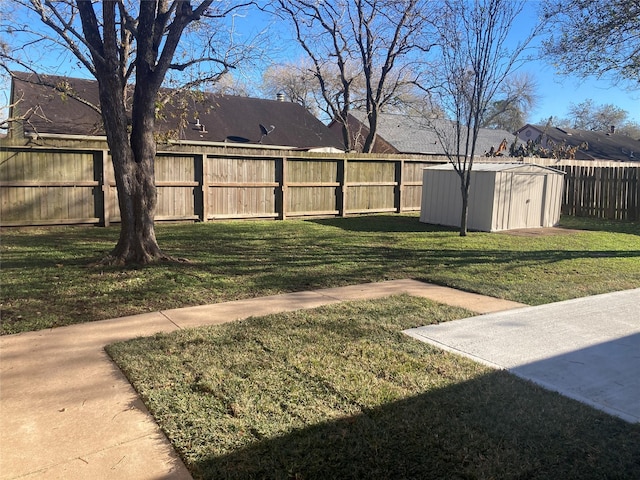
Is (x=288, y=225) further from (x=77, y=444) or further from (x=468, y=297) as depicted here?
(x=77, y=444)

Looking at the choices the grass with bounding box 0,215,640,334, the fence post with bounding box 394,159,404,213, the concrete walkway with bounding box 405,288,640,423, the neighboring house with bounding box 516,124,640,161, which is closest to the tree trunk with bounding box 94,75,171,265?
the grass with bounding box 0,215,640,334

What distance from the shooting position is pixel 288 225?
→ 13539mm

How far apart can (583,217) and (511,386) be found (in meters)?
15.4

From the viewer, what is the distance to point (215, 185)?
13.9 m

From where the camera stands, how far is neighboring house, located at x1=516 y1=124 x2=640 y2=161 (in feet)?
146

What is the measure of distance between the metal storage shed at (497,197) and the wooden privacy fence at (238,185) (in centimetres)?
279

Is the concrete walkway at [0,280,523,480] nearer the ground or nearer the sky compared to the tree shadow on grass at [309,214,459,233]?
nearer the ground

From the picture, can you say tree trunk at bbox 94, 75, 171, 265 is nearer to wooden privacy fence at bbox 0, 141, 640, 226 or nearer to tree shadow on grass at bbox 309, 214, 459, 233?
wooden privacy fence at bbox 0, 141, 640, 226

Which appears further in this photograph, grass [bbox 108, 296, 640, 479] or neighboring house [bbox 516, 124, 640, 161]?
neighboring house [bbox 516, 124, 640, 161]

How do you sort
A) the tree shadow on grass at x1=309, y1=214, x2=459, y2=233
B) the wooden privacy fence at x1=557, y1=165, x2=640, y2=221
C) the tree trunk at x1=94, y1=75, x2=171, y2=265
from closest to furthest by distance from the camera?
1. the tree trunk at x1=94, y1=75, x2=171, y2=265
2. the tree shadow on grass at x1=309, y1=214, x2=459, y2=233
3. the wooden privacy fence at x1=557, y1=165, x2=640, y2=221

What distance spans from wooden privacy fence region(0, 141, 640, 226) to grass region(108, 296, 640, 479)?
8748 millimetres

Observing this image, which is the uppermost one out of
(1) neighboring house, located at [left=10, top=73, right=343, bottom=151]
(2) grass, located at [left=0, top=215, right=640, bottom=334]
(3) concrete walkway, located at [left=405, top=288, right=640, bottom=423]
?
(1) neighboring house, located at [left=10, top=73, right=343, bottom=151]

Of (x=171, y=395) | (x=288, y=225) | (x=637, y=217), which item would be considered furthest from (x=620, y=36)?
(x=171, y=395)

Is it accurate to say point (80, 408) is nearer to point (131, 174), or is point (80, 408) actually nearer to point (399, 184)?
point (131, 174)
